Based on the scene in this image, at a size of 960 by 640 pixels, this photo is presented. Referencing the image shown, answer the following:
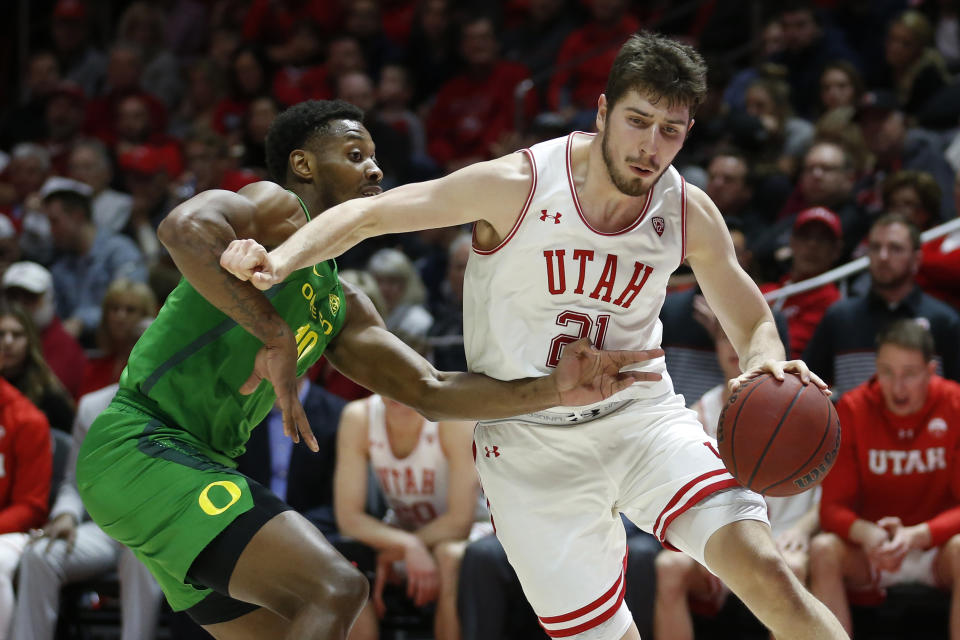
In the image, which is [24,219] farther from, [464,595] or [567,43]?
[464,595]

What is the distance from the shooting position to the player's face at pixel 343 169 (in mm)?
4137

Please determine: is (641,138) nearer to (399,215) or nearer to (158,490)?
(399,215)

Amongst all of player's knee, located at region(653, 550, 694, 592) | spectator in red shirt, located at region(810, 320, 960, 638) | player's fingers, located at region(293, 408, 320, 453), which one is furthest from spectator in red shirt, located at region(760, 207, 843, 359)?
player's fingers, located at region(293, 408, 320, 453)

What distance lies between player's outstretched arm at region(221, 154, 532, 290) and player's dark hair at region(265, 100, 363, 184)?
0.49 meters

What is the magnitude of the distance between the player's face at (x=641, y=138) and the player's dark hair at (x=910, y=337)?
6.93 ft

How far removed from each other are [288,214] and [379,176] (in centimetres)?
46

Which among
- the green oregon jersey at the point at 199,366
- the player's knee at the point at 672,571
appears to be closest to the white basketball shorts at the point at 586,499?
the green oregon jersey at the point at 199,366

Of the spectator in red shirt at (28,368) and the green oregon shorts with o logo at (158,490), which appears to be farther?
the spectator in red shirt at (28,368)

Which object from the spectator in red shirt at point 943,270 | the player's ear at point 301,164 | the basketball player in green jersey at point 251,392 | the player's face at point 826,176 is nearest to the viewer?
the basketball player in green jersey at point 251,392

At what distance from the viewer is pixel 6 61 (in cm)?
1322

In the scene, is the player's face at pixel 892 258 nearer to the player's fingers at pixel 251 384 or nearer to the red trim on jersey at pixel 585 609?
the red trim on jersey at pixel 585 609

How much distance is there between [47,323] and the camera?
306 inches

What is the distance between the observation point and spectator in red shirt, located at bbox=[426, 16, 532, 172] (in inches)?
396

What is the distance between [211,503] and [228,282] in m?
0.65
